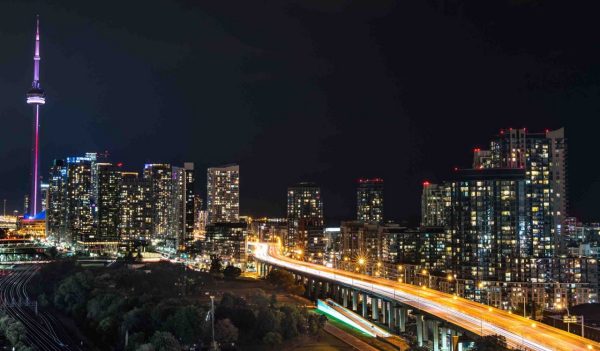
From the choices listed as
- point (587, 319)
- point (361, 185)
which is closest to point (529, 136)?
point (587, 319)

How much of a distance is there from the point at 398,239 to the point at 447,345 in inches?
1767

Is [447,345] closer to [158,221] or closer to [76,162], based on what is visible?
[158,221]

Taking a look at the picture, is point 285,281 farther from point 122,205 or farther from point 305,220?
point 122,205

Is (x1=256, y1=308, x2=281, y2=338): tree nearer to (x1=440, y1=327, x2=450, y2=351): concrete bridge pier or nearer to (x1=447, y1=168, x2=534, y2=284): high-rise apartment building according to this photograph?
(x1=440, y1=327, x2=450, y2=351): concrete bridge pier

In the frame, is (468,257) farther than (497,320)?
Yes

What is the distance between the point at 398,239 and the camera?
79.4m

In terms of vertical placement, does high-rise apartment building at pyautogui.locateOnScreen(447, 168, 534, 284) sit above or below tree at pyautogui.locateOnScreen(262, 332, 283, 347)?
above

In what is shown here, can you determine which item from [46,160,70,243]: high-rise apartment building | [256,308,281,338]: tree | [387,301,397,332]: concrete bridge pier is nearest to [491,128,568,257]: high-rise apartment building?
[387,301,397,332]: concrete bridge pier

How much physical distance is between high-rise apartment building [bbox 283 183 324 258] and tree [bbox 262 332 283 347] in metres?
69.0

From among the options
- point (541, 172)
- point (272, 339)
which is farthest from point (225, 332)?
point (541, 172)

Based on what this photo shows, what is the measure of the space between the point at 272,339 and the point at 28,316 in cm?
1802

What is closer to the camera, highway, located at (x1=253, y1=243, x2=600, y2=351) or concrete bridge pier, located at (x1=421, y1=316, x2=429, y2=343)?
highway, located at (x1=253, y1=243, x2=600, y2=351)

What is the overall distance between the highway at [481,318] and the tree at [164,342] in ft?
41.1

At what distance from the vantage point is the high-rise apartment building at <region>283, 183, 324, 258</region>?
109m
